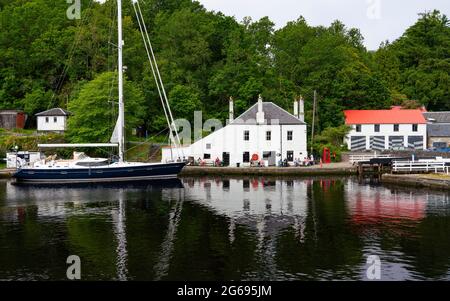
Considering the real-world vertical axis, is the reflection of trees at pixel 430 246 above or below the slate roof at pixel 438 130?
below

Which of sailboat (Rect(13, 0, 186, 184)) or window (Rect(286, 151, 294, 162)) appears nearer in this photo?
sailboat (Rect(13, 0, 186, 184))

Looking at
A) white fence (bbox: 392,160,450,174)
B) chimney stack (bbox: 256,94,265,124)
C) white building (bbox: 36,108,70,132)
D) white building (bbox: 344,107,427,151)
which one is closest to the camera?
white fence (bbox: 392,160,450,174)

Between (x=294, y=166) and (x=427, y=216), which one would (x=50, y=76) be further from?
(x=427, y=216)

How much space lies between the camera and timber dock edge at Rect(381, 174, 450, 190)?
164 ft

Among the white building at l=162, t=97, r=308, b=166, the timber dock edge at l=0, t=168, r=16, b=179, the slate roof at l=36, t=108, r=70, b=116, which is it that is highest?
the slate roof at l=36, t=108, r=70, b=116

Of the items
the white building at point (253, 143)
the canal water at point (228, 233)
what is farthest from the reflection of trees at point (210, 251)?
the white building at point (253, 143)

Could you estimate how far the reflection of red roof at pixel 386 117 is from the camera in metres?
75.1

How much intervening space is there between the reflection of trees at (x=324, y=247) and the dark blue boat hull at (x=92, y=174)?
22393mm

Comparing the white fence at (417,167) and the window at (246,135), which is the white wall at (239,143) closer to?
the window at (246,135)

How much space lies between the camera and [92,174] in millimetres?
57219

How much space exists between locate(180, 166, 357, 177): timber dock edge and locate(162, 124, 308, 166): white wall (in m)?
3.90

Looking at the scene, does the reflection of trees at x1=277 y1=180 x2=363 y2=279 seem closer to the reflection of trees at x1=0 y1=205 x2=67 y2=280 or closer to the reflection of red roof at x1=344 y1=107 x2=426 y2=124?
the reflection of trees at x1=0 y1=205 x2=67 y2=280

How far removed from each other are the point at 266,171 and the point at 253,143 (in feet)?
20.9

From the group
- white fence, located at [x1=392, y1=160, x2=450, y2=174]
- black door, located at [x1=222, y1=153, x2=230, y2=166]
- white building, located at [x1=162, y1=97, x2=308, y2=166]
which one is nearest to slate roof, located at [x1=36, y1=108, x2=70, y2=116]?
white building, located at [x1=162, y1=97, x2=308, y2=166]
